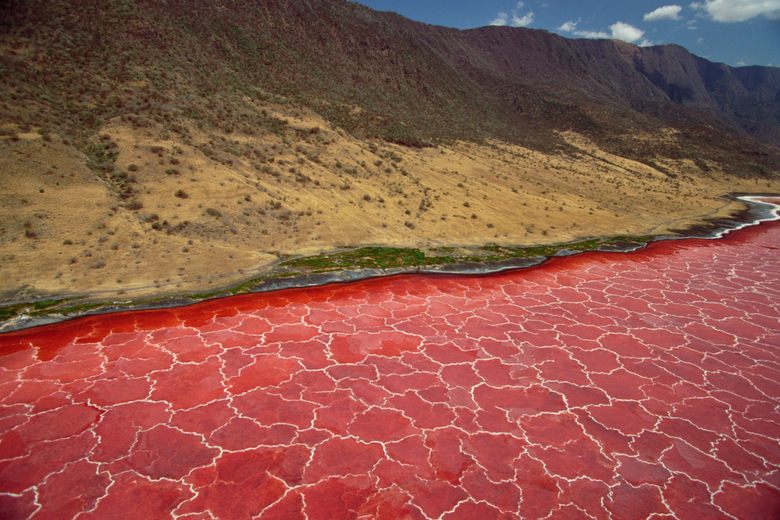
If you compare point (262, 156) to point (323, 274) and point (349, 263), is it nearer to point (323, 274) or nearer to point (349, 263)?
point (349, 263)

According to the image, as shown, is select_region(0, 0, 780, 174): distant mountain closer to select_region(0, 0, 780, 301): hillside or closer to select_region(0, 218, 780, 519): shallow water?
select_region(0, 0, 780, 301): hillside

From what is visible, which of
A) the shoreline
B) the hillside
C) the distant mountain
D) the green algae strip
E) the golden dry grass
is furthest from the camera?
the distant mountain

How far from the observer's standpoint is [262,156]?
91.6ft

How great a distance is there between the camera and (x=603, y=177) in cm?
4447

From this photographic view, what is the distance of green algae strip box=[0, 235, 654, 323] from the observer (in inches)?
549

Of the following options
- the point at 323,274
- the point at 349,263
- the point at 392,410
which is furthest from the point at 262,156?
the point at 392,410

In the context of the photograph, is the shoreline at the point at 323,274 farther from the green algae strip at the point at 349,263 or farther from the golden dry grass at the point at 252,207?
the golden dry grass at the point at 252,207

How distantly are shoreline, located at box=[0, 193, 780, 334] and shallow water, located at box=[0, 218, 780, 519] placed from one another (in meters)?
0.53

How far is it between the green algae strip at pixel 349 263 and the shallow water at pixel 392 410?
71cm

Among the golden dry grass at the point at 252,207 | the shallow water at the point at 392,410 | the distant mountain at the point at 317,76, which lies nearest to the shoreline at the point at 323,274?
the shallow water at the point at 392,410

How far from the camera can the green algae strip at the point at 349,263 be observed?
45.8ft

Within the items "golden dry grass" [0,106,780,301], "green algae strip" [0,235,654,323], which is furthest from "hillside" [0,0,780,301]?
"green algae strip" [0,235,654,323]

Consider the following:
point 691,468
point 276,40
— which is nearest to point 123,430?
point 691,468

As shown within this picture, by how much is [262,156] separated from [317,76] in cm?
1900
